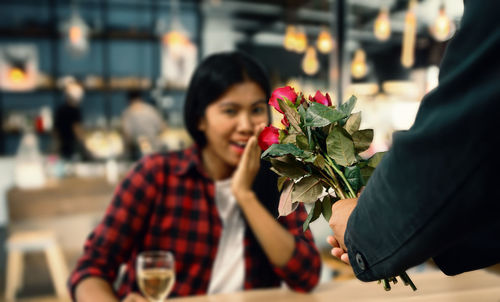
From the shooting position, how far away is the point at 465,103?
0.44m

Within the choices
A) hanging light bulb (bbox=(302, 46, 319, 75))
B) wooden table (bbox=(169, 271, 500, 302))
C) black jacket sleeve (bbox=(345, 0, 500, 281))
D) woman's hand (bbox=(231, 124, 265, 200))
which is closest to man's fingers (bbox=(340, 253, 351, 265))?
black jacket sleeve (bbox=(345, 0, 500, 281))

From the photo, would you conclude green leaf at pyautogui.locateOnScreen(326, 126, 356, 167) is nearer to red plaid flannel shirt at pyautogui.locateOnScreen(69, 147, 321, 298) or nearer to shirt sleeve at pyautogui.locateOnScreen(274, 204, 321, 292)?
shirt sleeve at pyautogui.locateOnScreen(274, 204, 321, 292)

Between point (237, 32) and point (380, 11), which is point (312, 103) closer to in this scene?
point (380, 11)

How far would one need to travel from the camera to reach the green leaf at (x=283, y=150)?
0.62 meters

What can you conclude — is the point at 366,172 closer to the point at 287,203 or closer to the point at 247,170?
the point at 287,203

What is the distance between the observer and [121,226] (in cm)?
129

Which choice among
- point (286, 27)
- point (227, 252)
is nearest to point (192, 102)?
point (227, 252)

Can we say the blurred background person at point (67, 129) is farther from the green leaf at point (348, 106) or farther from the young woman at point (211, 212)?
the green leaf at point (348, 106)

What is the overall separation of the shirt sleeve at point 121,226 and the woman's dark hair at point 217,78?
20cm

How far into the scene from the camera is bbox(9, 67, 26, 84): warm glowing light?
6229 mm

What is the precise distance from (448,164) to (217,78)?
38.5 inches

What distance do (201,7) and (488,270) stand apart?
7.25 metres

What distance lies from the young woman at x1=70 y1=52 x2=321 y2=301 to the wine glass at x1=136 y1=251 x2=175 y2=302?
0.83 feet

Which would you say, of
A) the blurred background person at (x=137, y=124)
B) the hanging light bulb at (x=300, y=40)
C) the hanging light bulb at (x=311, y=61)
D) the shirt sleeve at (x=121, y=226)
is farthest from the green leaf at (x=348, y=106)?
the hanging light bulb at (x=311, y=61)
